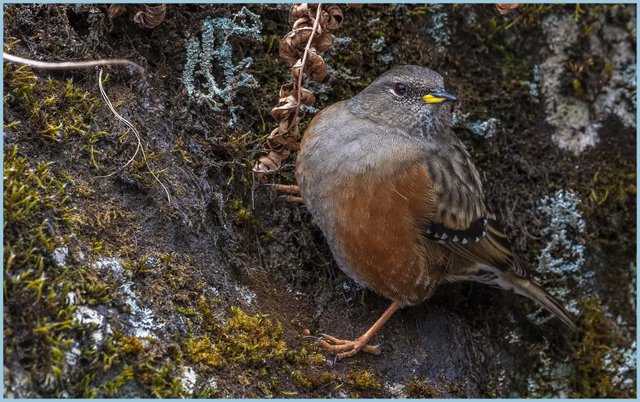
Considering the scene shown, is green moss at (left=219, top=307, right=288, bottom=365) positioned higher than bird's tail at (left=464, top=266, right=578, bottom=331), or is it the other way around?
green moss at (left=219, top=307, right=288, bottom=365)

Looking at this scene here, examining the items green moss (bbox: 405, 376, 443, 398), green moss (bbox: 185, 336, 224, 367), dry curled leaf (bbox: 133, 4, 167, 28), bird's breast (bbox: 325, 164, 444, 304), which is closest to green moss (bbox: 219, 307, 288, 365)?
green moss (bbox: 185, 336, 224, 367)

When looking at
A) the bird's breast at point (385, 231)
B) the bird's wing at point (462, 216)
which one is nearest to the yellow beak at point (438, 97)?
the bird's wing at point (462, 216)

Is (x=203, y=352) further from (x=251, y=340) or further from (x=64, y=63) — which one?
(x=64, y=63)

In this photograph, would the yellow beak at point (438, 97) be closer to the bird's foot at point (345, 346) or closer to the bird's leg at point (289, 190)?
the bird's leg at point (289, 190)

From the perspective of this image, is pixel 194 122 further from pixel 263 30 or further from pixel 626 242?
pixel 626 242

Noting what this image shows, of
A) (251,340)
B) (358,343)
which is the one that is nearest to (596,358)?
(358,343)

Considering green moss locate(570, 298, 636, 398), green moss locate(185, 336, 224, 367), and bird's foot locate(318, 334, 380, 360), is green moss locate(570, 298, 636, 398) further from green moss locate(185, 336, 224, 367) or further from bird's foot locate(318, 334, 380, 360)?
green moss locate(185, 336, 224, 367)
